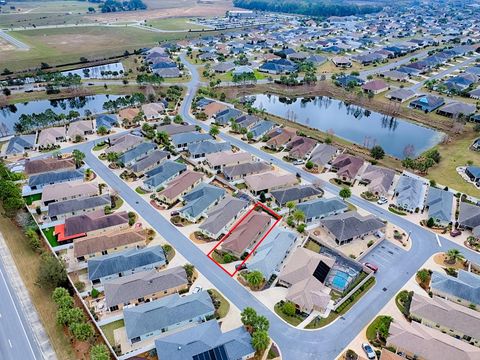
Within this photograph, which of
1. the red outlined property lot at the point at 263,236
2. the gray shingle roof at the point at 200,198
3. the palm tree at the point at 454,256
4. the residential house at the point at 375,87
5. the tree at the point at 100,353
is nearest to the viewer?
the tree at the point at 100,353

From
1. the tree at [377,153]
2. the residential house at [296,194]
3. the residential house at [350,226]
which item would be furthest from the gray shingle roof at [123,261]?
the tree at [377,153]

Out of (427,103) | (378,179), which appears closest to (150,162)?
(378,179)

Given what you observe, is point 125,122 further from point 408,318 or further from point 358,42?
point 358,42

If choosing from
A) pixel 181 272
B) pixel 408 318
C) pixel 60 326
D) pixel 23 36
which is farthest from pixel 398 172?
pixel 23 36

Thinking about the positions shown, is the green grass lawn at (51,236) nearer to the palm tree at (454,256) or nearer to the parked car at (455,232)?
the palm tree at (454,256)

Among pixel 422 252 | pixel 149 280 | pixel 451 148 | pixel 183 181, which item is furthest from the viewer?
pixel 451 148

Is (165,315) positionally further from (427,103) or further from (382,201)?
(427,103)
